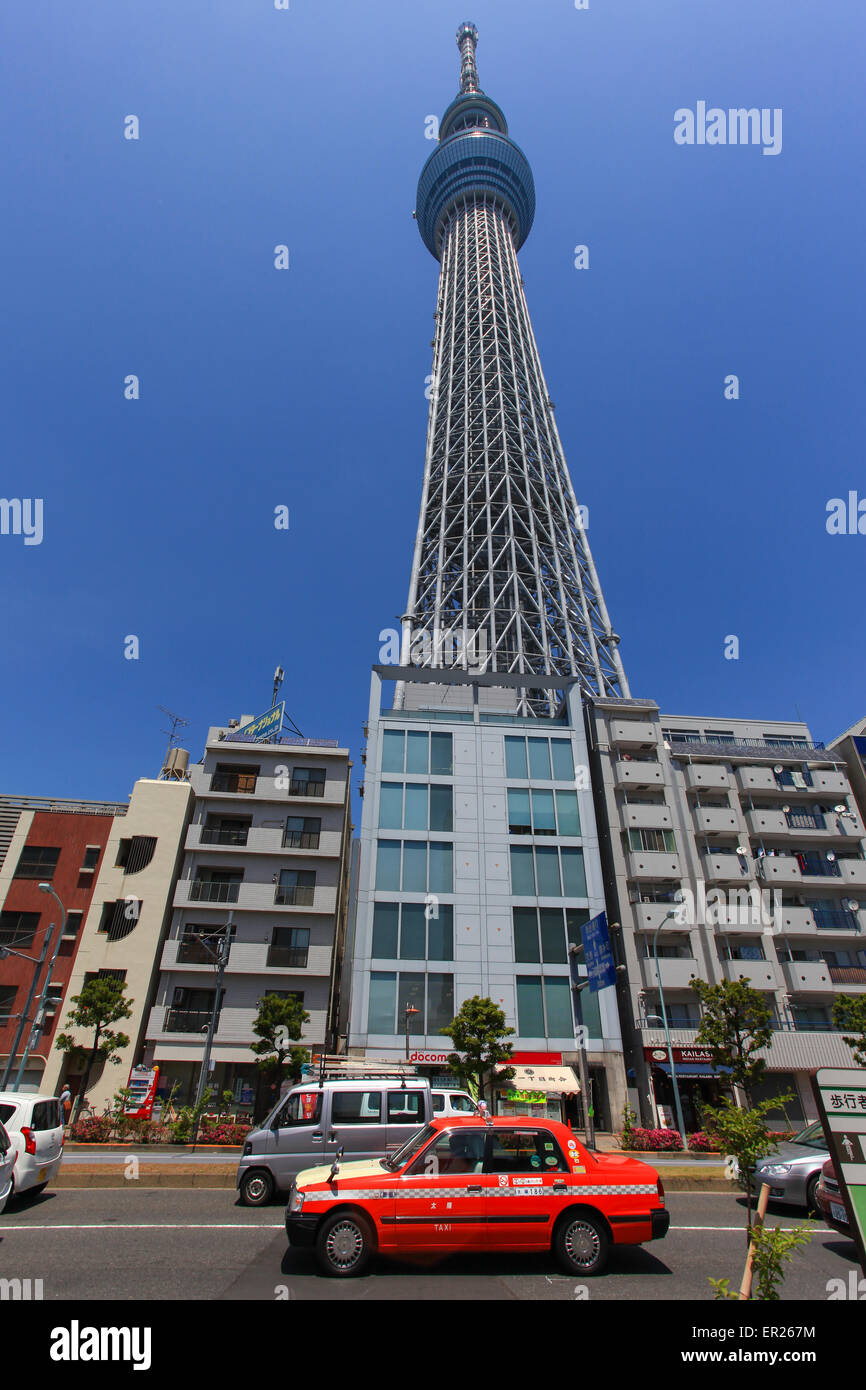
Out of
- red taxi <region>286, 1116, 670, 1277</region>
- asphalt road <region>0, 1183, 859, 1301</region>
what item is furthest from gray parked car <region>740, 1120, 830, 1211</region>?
red taxi <region>286, 1116, 670, 1277</region>

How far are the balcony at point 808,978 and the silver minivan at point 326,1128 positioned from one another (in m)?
30.7

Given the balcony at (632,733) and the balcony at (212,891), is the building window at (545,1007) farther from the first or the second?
the balcony at (212,891)

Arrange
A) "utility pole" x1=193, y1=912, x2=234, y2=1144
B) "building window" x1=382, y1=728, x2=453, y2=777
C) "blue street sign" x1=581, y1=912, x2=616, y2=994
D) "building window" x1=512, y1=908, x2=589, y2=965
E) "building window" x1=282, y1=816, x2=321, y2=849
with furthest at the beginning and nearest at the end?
"building window" x1=282, y1=816, x2=321, y2=849, "building window" x1=382, y1=728, x2=453, y2=777, "building window" x1=512, y1=908, x2=589, y2=965, "utility pole" x1=193, y1=912, x2=234, y2=1144, "blue street sign" x1=581, y1=912, x2=616, y2=994

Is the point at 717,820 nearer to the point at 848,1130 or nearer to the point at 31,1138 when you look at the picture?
the point at 31,1138

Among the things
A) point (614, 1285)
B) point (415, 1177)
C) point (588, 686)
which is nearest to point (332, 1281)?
point (415, 1177)

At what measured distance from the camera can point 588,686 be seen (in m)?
56.6

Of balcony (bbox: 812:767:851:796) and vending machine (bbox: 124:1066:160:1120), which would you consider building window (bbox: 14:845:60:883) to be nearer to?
vending machine (bbox: 124:1066:160:1120)

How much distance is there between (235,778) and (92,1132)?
21.7 meters

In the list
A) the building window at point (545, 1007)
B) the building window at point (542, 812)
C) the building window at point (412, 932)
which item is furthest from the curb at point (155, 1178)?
the building window at point (542, 812)

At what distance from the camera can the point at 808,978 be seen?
35906 mm

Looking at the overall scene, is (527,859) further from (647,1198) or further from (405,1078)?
(647,1198)

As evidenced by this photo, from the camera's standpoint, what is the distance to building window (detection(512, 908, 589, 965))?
3300 centimetres

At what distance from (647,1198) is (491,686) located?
34.7m

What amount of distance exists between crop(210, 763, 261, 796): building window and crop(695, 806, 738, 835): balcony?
87.6ft
